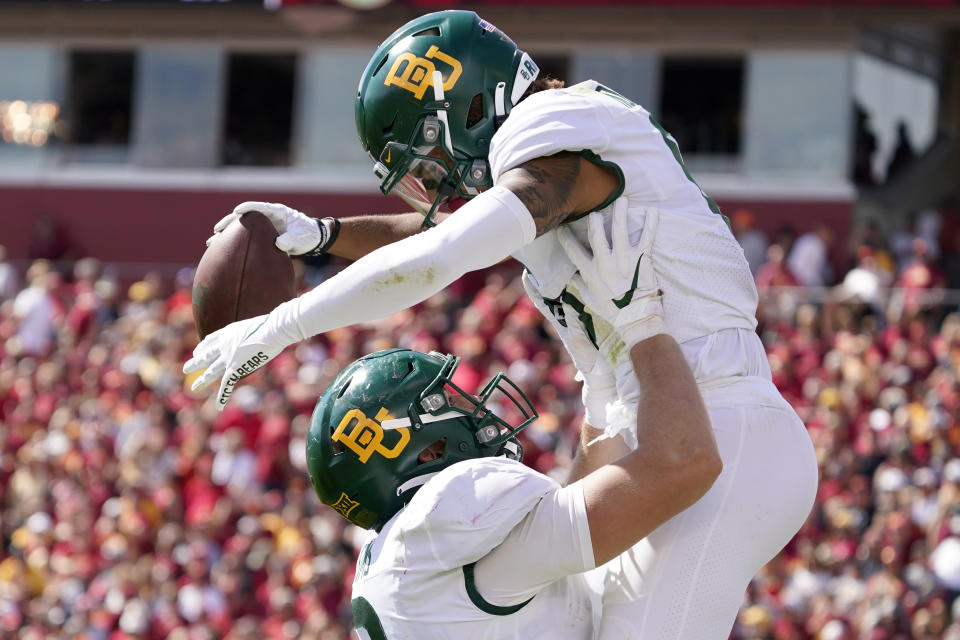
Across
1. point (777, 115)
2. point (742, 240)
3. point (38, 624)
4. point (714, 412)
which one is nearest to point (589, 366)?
point (714, 412)

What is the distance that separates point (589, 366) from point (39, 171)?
13266 mm

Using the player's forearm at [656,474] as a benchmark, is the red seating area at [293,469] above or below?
below

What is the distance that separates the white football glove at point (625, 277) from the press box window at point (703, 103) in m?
10.6

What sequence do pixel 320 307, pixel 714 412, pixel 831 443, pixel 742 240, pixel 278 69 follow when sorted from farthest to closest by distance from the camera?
pixel 278 69 → pixel 742 240 → pixel 831 443 → pixel 714 412 → pixel 320 307

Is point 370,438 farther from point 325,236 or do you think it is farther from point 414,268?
point 325,236

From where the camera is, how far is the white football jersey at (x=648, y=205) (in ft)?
9.09

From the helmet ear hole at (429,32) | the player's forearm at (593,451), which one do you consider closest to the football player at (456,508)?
the player's forearm at (593,451)

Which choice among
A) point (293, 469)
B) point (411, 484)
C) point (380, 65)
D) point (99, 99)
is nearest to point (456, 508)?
point (411, 484)

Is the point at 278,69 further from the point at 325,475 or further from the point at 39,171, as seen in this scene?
the point at 325,475

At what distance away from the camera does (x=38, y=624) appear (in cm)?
947

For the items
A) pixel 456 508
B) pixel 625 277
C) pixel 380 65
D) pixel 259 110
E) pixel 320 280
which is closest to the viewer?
pixel 456 508

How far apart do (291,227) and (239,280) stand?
0.22 meters

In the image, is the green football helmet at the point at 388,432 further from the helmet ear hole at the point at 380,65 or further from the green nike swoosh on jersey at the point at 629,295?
the helmet ear hole at the point at 380,65

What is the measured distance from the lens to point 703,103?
13.4 metres
